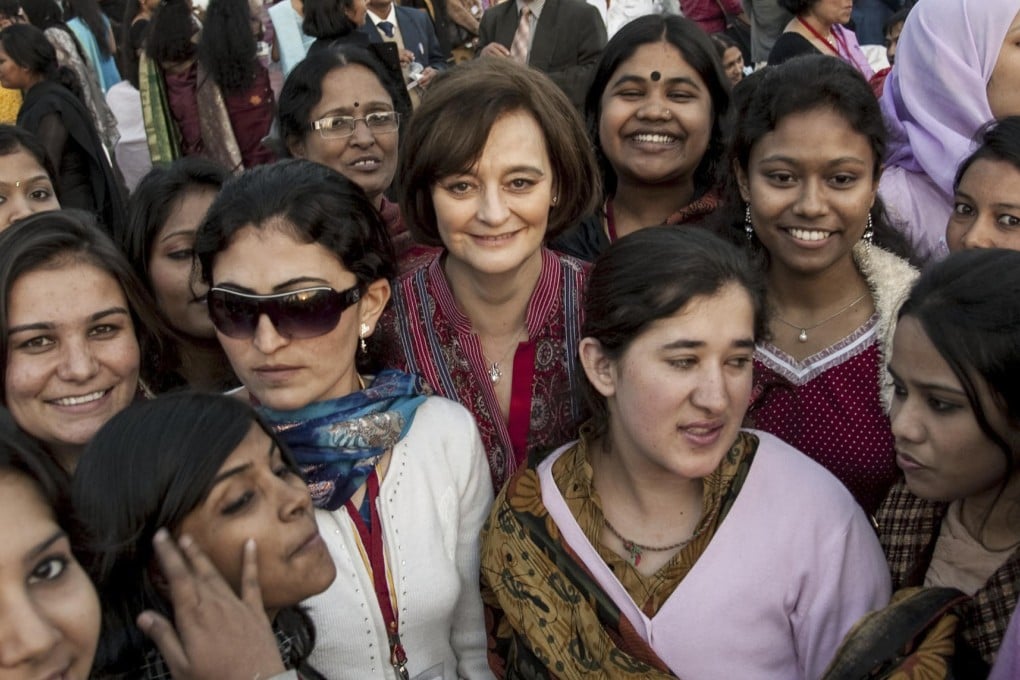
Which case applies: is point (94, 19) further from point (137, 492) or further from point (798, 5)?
point (137, 492)

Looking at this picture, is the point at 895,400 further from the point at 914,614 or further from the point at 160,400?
the point at 160,400

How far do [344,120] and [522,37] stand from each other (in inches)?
110

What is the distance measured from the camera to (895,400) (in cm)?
219

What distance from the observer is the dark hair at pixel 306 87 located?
12.2 feet

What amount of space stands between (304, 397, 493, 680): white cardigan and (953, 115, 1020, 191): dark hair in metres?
1.56

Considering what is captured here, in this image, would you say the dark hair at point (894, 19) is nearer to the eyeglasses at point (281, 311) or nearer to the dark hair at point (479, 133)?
the dark hair at point (479, 133)

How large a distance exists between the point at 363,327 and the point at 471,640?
0.81 meters

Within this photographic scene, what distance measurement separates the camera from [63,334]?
2389mm

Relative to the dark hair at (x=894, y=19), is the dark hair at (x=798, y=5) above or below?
above

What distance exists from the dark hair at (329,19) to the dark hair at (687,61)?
242cm

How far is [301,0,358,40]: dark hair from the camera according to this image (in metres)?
5.45

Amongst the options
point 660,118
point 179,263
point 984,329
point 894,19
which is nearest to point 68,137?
point 179,263

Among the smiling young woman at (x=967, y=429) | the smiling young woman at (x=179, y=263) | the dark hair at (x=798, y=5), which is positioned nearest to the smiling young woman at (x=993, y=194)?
the smiling young woman at (x=967, y=429)

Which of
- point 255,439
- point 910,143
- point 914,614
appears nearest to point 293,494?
point 255,439
